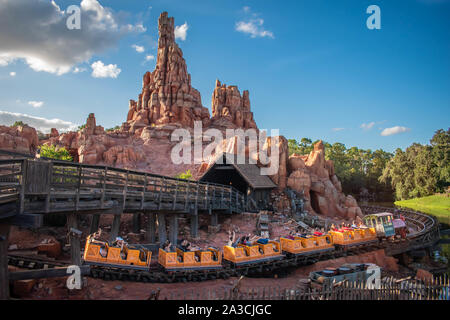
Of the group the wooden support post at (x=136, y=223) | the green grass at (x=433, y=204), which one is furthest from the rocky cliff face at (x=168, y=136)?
the green grass at (x=433, y=204)

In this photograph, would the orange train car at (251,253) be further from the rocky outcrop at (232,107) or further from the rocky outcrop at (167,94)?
the rocky outcrop at (232,107)

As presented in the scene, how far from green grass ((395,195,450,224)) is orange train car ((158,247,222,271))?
43.5 m

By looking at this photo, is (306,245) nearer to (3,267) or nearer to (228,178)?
(3,267)

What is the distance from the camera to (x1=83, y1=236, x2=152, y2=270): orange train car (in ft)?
34.6

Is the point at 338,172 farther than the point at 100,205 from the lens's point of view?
Yes

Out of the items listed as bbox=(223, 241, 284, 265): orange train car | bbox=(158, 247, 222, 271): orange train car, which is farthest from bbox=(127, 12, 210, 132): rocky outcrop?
bbox=(158, 247, 222, 271): orange train car

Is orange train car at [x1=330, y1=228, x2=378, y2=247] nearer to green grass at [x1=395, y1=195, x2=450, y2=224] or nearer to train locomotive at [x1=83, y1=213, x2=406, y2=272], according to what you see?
train locomotive at [x1=83, y1=213, x2=406, y2=272]

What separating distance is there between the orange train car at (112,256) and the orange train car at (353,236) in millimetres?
11903
